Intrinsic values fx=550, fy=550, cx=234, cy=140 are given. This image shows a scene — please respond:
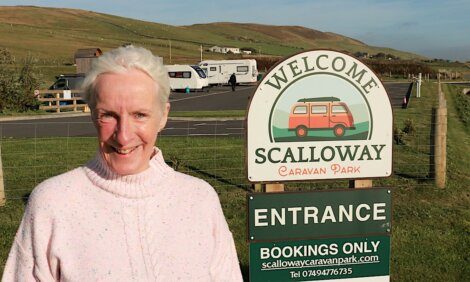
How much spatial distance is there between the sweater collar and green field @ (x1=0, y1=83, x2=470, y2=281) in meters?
2.90

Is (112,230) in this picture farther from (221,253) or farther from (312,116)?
(312,116)

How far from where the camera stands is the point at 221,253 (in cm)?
223

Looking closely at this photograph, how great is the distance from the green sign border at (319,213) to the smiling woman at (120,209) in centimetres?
192

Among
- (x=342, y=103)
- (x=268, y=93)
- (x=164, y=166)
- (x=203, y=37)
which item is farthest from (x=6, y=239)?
(x=203, y=37)

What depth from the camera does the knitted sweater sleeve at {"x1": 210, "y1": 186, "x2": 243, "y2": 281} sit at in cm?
220

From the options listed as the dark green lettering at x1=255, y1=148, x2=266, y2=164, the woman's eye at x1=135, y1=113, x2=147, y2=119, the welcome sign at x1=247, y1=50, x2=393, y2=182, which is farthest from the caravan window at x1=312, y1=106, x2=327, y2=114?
the woman's eye at x1=135, y1=113, x2=147, y2=119

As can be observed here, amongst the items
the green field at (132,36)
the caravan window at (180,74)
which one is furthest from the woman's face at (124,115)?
the green field at (132,36)

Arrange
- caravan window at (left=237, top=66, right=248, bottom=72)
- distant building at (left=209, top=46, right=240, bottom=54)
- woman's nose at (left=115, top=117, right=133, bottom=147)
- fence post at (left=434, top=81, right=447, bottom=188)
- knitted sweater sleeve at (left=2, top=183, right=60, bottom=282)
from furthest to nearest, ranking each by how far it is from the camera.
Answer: distant building at (left=209, top=46, right=240, bottom=54), caravan window at (left=237, top=66, right=248, bottom=72), fence post at (left=434, top=81, right=447, bottom=188), woman's nose at (left=115, top=117, right=133, bottom=147), knitted sweater sleeve at (left=2, top=183, right=60, bottom=282)

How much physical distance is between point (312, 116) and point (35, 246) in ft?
8.35

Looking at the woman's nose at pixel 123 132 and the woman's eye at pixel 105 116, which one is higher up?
the woman's eye at pixel 105 116

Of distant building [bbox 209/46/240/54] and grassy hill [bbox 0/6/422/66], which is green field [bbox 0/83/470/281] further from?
distant building [bbox 209/46/240/54]

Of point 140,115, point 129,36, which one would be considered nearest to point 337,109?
point 140,115

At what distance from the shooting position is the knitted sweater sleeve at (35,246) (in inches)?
75.1

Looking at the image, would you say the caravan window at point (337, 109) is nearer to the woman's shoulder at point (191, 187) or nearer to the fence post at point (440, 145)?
the woman's shoulder at point (191, 187)
